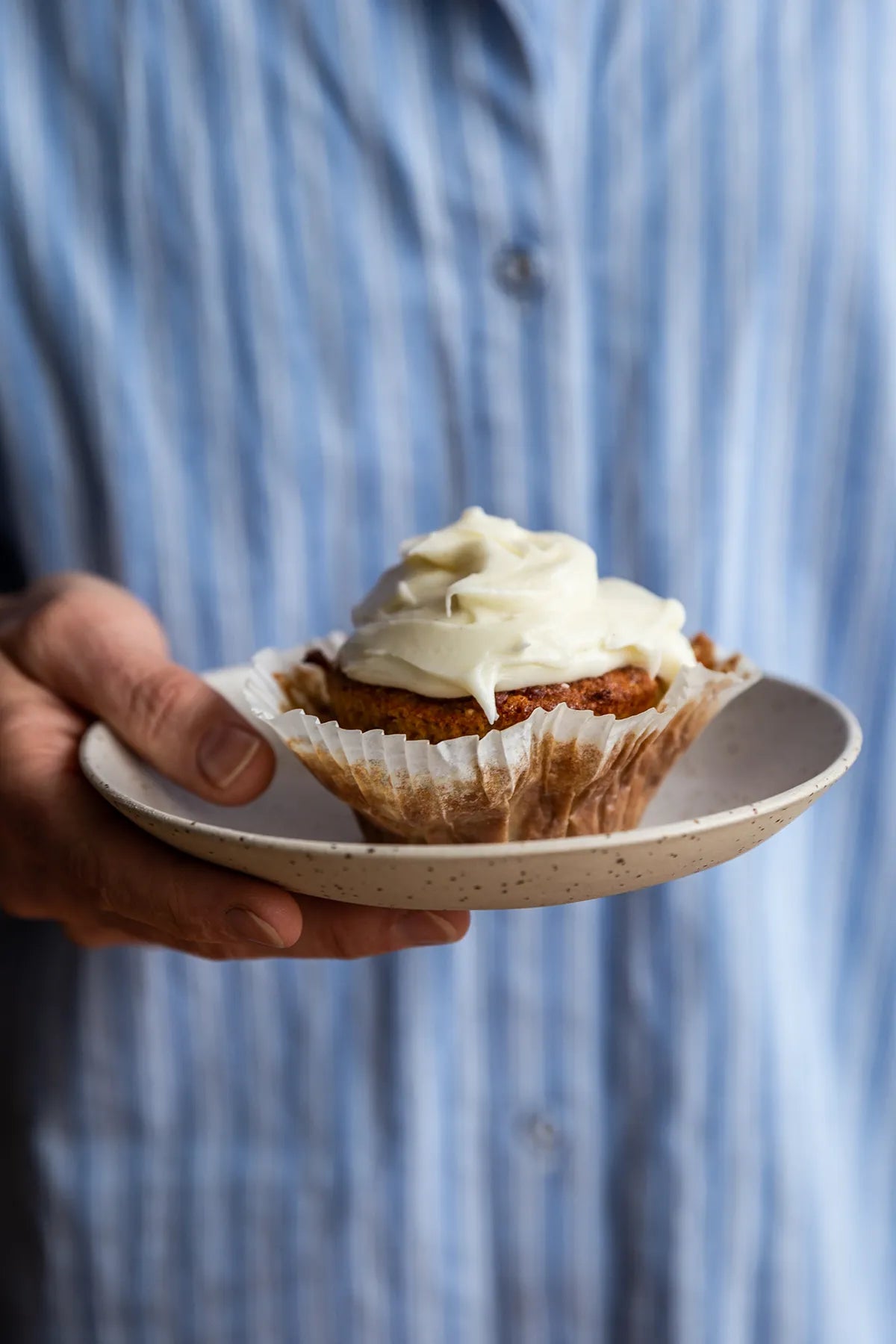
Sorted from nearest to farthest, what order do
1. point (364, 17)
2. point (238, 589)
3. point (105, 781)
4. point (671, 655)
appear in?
point (105, 781) < point (671, 655) < point (364, 17) < point (238, 589)

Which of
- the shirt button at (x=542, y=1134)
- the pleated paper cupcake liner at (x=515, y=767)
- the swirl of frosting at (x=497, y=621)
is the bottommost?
the shirt button at (x=542, y=1134)

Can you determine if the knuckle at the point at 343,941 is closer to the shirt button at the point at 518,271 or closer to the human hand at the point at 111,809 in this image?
the human hand at the point at 111,809

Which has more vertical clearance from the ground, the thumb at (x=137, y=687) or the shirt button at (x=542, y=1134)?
the thumb at (x=137, y=687)

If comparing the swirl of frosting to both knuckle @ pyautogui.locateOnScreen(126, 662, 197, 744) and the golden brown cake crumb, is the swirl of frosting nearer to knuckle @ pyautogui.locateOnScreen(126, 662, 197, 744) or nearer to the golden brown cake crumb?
the golden brown cake crumb

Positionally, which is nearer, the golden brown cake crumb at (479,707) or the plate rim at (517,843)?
the plate rim at (517,843)

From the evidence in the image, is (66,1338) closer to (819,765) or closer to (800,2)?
(819,765)

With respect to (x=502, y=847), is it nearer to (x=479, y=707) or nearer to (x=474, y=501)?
(x=479, y=707)

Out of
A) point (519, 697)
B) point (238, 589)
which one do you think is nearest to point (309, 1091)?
point (238, 589)

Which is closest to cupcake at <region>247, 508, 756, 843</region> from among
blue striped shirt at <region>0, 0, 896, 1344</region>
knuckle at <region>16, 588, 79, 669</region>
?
knuckle at <region>16, 588, 79, 669</region>

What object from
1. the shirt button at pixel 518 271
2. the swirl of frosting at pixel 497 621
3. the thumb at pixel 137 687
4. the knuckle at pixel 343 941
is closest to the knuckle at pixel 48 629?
the thumb at pixel 137 687
